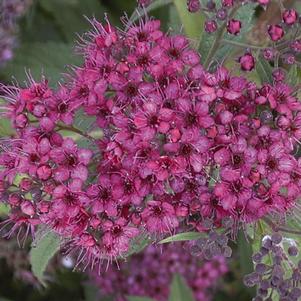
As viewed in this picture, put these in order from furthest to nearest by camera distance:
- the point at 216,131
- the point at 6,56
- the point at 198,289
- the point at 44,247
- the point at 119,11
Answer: the point at 119,11, the point at 198,289, the point at 6,56, the point at 44,247, the point at 216,131

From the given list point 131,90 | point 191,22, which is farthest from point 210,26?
point 191,22

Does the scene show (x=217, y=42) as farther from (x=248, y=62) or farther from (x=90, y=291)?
(x=90, y=291)

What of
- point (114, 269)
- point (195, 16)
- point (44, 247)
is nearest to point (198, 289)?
point (114, 269)

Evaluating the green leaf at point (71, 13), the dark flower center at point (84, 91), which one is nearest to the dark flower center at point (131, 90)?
the dark flower center at point (84, 91)

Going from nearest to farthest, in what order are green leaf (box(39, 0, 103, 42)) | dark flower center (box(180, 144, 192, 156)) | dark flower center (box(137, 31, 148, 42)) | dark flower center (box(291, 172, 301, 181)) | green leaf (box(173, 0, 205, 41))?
dark flower center (box(180, 144, 192, 156))
dark flower center (box(291, 172, 301, 181))
dark flower center (box(137, 31, 148, 42))
green leaf (box(173, 0, 205, 41))
green leaf (box(39, 0, 103, 42))

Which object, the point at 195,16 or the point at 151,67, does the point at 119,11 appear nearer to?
the point at 195,16

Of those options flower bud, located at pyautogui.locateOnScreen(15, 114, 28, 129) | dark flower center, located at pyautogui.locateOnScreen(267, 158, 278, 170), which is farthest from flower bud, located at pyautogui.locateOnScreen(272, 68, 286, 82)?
flower bud, located at pyautogui.locateOnScreen(15, 114, 28, 129)

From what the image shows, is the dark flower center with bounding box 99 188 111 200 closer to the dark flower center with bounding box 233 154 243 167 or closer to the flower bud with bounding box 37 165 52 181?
the flower bud with bounding box 37 165 52 181
